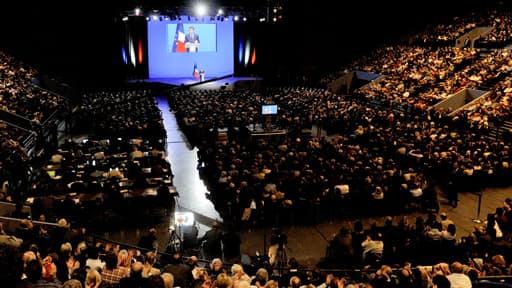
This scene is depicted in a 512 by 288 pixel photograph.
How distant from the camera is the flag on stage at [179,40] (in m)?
35.2

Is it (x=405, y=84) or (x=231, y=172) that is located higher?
(x=405, y=84)

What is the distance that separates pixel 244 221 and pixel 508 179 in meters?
9.03

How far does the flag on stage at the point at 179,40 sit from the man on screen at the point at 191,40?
1.01 feet

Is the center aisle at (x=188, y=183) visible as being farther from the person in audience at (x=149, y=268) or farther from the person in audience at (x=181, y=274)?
the person in audience at (x=181, y=274)

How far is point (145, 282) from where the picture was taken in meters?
5.27

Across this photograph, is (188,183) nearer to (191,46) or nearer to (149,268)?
(149,268)

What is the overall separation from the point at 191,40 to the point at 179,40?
0.95 meters

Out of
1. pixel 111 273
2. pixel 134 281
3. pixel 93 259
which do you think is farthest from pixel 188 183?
pixel 134 281

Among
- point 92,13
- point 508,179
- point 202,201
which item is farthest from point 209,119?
point 92,13

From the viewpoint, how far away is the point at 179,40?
3550cm

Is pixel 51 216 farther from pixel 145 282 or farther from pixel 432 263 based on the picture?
pixel 432 263

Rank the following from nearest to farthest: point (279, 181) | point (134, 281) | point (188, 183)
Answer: point (134, 281) < point (279, 181) < point (188, 183)

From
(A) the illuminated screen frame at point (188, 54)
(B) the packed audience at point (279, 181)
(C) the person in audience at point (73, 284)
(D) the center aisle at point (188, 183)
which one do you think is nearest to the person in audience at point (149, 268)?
(B) the packed audience at point (279, 181)

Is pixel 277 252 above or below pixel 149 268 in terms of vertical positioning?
below
